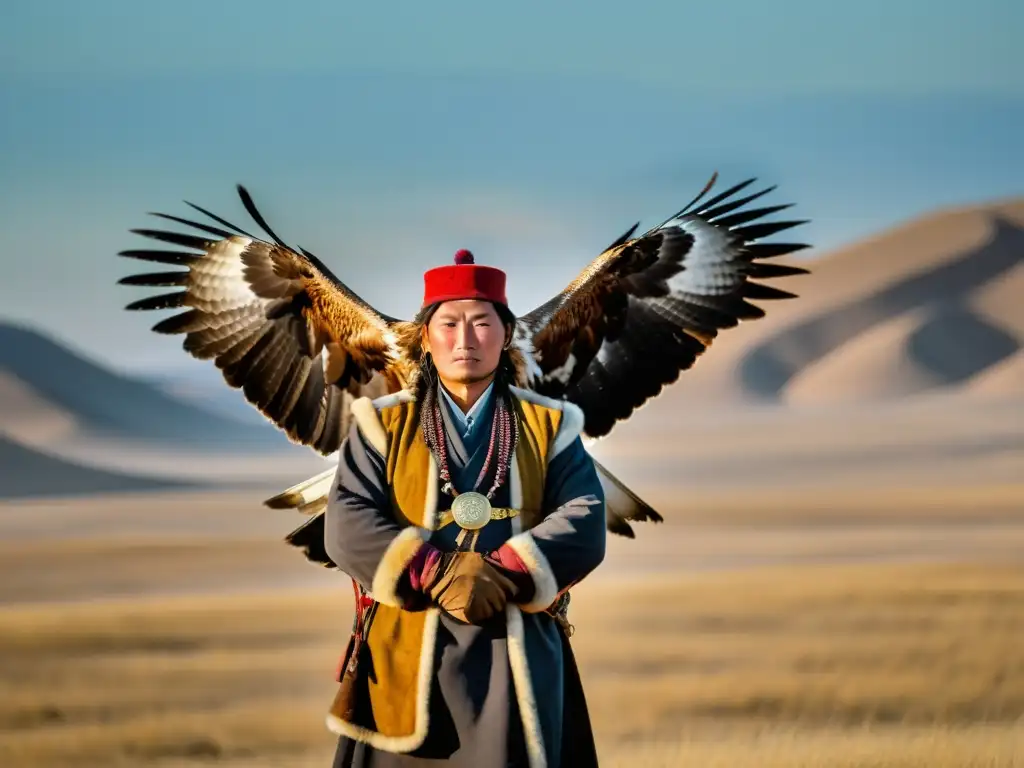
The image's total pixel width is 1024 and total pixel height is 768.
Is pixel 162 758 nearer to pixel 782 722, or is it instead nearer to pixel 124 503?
pixel 782 722

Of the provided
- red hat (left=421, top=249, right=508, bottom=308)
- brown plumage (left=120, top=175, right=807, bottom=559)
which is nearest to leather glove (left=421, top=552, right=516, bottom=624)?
red hat (left=421, top=249, right=508, bottom=308)

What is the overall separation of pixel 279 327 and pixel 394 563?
2.58 metres

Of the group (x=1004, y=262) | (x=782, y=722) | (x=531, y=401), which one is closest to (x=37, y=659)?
(x=782, y=722)

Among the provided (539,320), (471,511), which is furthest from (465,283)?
(539,320)

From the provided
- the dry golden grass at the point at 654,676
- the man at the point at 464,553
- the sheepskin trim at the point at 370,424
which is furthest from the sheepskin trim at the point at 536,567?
the dry golden grass at the point at 654,676

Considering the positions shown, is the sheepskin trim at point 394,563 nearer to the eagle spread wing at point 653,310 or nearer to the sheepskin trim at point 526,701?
the sheepskin trim at point 526,701

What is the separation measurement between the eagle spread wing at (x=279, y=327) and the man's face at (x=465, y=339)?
1.86 meters

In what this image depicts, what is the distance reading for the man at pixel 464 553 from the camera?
132 inches

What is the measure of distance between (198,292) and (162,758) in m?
2.72

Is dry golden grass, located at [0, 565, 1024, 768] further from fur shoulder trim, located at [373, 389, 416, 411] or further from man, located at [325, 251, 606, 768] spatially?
fur shoulder trim, located at [373, 389, 416, 411]

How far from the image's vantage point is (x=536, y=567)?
3340 millimetres

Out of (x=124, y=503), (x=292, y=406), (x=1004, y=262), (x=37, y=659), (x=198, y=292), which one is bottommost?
(x=37, y=659)

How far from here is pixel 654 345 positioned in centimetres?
564

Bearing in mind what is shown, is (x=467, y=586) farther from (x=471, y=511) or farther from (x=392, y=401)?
(x=392, y=401)
